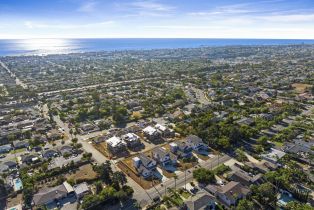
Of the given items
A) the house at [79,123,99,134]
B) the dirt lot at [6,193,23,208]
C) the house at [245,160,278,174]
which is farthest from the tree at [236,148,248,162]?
the dirt lot at [6,193,23,208]

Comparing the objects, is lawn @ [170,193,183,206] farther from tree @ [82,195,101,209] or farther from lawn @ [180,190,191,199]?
tree @ [82,195,101,209]

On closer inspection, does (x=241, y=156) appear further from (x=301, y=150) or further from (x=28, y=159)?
(x=28, y=159)

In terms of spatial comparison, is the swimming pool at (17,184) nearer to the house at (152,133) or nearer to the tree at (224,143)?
the house at (152,133)

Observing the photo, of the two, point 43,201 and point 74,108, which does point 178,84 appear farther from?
point 43,201

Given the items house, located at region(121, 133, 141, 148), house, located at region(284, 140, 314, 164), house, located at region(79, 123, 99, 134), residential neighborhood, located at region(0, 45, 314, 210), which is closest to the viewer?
residential neighborhood, located at region(0, 45, 314, 210)

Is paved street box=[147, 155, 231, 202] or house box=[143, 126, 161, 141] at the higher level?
house box=[143, 126, 161, 141]
